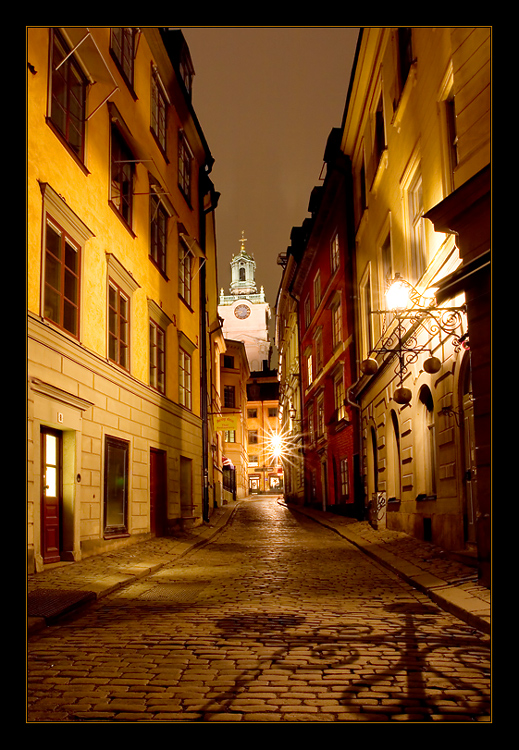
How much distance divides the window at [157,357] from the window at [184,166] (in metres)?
5.52

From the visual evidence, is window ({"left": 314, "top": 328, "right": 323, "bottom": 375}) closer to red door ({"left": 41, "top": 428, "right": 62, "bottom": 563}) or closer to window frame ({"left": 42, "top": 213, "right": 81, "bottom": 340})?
window frame ({"left": 42, "top": 213, "right": 81, "bottom": 340})

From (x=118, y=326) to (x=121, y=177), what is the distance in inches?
133

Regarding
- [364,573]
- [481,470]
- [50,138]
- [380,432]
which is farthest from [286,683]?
[380,432]

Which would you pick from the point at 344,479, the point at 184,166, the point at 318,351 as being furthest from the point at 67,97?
the point at 318,351

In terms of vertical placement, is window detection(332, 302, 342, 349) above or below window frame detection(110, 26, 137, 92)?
below

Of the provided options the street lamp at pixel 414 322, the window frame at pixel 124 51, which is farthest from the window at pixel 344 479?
the window frame at pixel 124 51

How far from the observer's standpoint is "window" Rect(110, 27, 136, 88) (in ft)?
48.5

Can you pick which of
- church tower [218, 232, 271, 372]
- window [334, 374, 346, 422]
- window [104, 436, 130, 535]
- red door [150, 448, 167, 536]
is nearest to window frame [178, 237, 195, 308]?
red door [150, 448, 167, 536]

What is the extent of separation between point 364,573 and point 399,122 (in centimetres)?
978

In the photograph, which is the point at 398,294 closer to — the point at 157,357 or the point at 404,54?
the point at 404,54

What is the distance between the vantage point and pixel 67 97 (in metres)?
12.3

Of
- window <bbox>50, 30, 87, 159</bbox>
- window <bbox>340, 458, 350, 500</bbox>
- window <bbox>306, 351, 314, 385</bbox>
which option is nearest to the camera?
window <bbox>50, 30, 87, 159</bbox>

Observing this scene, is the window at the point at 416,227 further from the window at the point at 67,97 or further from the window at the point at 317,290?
the window at the point at 317,290

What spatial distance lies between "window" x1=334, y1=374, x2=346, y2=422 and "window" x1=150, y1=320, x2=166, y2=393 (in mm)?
Result: 8553
